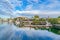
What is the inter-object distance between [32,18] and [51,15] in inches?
11.1

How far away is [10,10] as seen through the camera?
283cm

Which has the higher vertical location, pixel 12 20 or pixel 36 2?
pixel 36 2

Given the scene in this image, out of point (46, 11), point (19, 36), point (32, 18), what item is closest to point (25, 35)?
point (19, 36)

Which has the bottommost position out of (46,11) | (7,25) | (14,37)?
(14,37)

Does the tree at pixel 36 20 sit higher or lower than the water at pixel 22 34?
higher

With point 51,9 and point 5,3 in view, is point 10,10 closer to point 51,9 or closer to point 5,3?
point 5,3

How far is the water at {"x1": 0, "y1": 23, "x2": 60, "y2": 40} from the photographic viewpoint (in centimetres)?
276

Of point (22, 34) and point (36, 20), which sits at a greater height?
point (36, 20)

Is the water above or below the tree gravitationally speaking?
below

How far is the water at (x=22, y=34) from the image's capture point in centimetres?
276

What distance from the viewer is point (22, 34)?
278 cm

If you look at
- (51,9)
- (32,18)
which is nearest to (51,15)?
(51,9)

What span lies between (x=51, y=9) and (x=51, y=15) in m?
0.09

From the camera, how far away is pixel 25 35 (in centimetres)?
278
